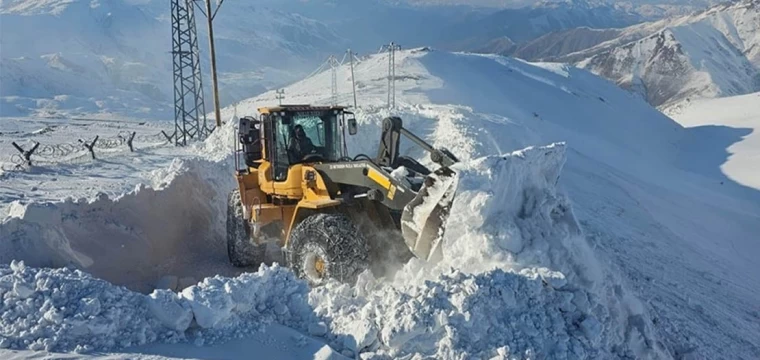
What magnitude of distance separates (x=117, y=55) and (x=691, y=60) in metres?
108

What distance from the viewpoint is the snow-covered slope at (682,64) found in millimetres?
103625

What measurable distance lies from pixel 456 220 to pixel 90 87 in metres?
96.0

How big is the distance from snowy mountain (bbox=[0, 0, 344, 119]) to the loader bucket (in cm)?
6548

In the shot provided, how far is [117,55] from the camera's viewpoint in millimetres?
130250

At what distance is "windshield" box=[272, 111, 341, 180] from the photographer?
838 cm

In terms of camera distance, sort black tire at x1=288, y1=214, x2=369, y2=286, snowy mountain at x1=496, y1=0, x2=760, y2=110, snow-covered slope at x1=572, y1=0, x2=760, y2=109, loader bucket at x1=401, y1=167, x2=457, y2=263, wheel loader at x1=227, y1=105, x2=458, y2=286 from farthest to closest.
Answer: snowy mountain at x1=496, y1=0, x2=760, y2=110 < snow-covered slope at x1=572, y1=0, x2=760, y2=109 < black tire at x1=288, y1=214, x2=369, y2=286 < wheel loader at x1=227, y1=105, x2=458, y2=286 < loader bucket at x1=401, y1=167, x2=457, y2=263

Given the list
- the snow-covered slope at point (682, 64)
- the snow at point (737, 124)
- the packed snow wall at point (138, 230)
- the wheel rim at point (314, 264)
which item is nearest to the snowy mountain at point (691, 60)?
the snow-covered slope at point (682, 64)

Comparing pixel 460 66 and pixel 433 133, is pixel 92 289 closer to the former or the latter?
pixel 433 133

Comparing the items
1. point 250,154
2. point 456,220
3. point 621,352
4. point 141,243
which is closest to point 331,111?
point 250,154

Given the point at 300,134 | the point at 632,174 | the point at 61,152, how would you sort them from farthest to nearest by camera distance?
the point at 632,174
the point at 61,152
the point at 300,134

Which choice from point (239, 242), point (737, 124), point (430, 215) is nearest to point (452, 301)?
point (430, 215)

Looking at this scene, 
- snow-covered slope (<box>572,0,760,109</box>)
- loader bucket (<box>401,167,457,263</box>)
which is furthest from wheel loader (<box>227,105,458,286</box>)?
snow-covered slope (<box>572,0,760,109</box>)

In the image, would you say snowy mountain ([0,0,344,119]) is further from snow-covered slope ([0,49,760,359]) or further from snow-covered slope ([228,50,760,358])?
snow-covered slope ([0,49,760,359])

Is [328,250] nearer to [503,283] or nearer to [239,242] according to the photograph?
[503,283]
